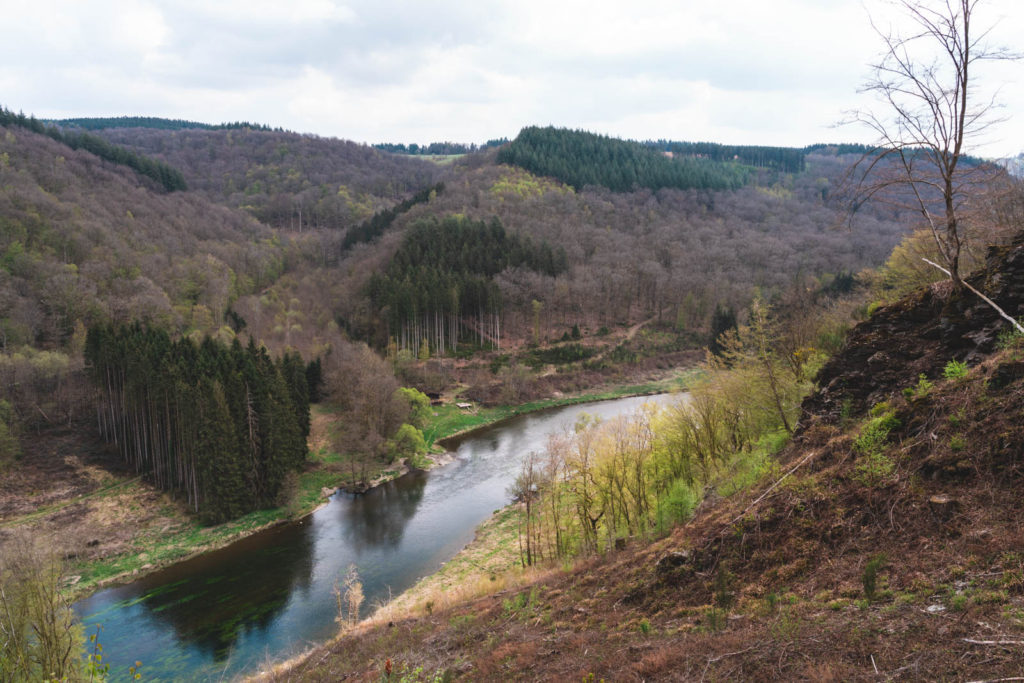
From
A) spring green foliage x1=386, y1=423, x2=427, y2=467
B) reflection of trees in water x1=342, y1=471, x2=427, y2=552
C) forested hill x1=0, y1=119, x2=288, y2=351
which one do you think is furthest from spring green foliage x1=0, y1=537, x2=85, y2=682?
forested hill x1=0, y1=119, x2=288, y2=351

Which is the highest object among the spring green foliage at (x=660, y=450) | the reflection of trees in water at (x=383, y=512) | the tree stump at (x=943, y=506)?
the tree stump at (x=943, y=506)

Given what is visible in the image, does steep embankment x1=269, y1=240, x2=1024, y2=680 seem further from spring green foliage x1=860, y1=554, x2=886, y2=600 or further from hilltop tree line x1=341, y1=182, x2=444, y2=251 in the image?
hilltop tree line x1=341, y1=182, x2=444, y2=251

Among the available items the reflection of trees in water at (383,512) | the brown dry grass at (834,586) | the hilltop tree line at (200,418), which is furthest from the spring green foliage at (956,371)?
the hilltop tree line at (200,418)

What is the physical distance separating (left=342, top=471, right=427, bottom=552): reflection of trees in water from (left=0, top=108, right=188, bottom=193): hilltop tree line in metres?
119

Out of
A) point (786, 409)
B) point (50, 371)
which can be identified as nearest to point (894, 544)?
point (786, 409)

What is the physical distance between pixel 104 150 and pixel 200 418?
120m

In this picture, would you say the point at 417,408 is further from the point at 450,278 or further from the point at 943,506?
the point at 943,506

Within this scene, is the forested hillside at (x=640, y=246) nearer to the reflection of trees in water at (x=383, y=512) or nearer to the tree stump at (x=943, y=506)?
the reflection of trees in water at (x=383, y=512)

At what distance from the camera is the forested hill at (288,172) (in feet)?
468

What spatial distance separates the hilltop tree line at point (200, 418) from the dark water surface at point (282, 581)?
4.41 m

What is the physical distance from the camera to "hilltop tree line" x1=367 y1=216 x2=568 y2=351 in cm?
7138

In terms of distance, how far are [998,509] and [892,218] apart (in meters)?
167

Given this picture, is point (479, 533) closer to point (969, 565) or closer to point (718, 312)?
point (969, 565)

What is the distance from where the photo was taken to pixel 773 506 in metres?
10.9
